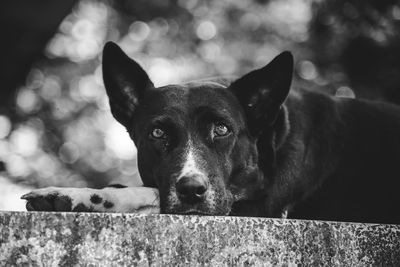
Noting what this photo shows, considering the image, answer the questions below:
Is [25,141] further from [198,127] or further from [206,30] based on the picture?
[198,127]

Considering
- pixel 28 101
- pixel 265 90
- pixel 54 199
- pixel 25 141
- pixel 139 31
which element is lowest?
pixel 25 141

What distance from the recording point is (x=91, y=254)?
2.19 m

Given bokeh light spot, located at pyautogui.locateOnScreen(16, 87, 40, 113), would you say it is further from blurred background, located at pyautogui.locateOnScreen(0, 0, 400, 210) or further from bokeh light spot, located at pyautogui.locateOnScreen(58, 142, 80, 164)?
bokeh light spot, located at pyautogui.locateOnScreen(58, 142, 80, 164)

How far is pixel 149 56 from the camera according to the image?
14.6 meters

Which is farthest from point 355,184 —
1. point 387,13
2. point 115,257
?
point 387,13

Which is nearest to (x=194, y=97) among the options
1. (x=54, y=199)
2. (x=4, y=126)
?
(x=54, y=199)

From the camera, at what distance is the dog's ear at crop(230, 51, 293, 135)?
391 centimetres

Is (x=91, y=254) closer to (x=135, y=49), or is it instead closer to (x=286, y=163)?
(x=286, y=163)

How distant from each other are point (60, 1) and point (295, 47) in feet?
24.5

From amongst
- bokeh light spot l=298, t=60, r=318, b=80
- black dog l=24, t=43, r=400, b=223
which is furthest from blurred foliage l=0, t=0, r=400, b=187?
black dog l=24, t=43, r=400, b=223

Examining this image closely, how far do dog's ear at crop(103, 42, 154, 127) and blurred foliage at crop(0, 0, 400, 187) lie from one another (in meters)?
7.09

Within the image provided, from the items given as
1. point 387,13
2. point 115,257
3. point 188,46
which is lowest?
point 188,46

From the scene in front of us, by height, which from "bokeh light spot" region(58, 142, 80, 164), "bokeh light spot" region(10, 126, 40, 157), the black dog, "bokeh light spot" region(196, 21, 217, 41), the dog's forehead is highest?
the dog's forehead

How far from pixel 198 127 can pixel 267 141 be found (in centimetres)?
57
